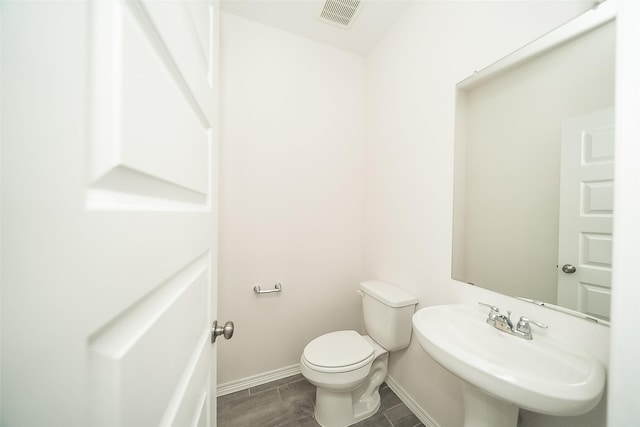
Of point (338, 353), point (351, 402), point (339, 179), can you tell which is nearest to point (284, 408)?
point (351, 402)

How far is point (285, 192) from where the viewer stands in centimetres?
161

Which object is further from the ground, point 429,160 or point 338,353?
point 429,160

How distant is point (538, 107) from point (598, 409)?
41.3 inches

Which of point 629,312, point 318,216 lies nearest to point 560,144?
point 629,312

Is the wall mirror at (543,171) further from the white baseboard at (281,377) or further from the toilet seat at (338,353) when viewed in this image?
the white baseboard at (281,377)

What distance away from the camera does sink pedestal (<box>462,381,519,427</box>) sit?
785 mm

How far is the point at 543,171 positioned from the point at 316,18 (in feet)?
5.16

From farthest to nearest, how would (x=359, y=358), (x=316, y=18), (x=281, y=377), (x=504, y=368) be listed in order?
(x=281, y=377) < (x=316, y=18) < (x=359, y=358) < (x=504, y=368)

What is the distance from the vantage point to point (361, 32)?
1.59 meters

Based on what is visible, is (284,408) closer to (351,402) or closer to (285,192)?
(351,402)

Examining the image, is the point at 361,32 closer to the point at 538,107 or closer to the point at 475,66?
the point at 475,66

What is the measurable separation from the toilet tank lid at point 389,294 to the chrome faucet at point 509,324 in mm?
430

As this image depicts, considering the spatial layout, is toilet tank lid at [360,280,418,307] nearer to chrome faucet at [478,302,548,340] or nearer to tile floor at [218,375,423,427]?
chrome faucet at [478,302,548,340]

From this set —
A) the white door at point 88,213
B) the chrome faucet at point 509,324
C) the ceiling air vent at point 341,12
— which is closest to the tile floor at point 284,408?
the chrome faucet at point 509,324
